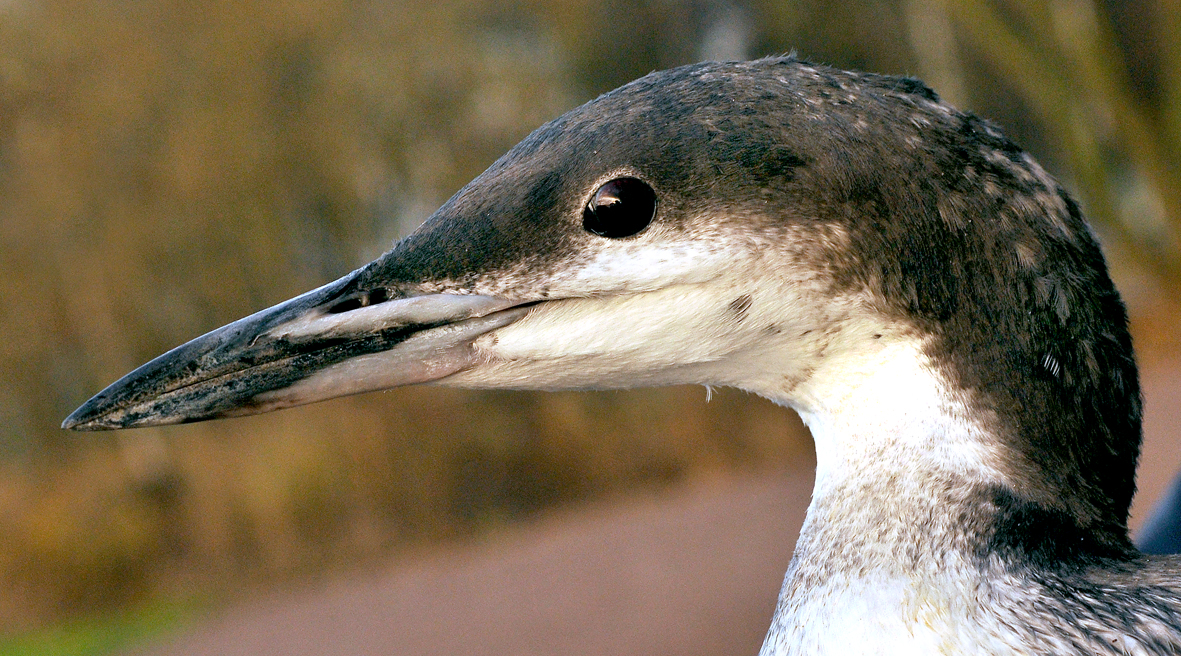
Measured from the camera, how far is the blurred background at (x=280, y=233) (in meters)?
10.2

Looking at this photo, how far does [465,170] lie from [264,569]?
4617 mm

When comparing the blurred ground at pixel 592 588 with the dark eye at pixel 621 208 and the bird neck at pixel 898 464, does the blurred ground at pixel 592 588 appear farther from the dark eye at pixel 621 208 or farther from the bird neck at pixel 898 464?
the dark eye at pixel 621 208

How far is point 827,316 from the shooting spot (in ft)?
5.12

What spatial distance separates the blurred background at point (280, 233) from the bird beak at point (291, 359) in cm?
847

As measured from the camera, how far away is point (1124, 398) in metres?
1.61

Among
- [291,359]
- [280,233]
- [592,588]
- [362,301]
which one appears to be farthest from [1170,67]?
[291,359]

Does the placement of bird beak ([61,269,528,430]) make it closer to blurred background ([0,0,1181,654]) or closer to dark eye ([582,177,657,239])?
dark eye ([582,177,657,239])

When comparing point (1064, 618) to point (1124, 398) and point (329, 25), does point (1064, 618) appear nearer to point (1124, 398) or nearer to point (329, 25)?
point (1124, 398)

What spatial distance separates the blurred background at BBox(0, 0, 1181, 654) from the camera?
1017cm

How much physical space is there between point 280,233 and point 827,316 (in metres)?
10.1

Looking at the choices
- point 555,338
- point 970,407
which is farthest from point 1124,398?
point 555,338

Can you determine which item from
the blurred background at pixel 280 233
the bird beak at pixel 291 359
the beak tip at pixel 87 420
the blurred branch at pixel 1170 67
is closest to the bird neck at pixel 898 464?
the bird beak at pixel 291 359

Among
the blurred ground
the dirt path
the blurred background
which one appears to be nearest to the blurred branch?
the blurred background

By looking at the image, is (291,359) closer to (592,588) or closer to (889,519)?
(889,519)
